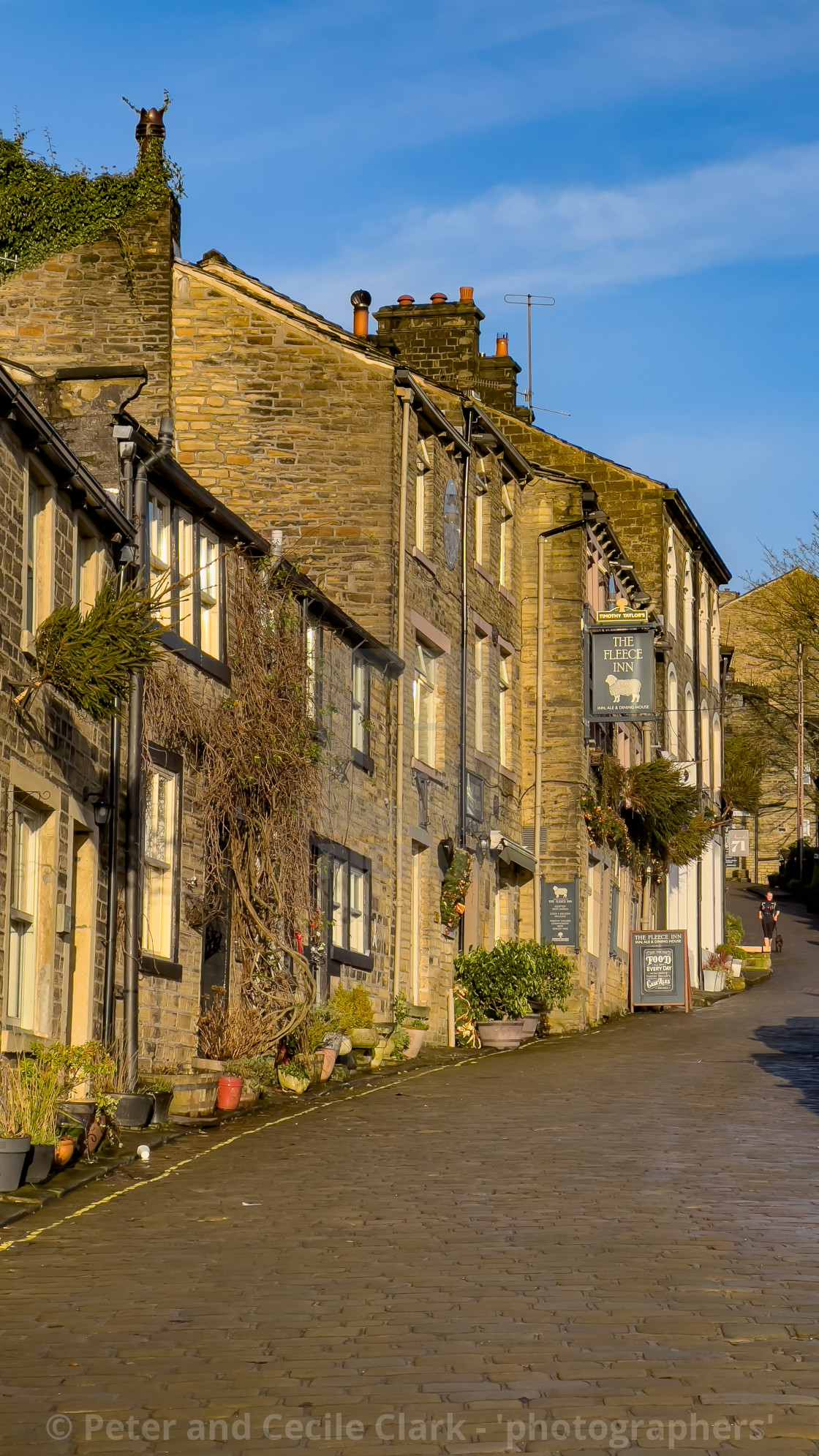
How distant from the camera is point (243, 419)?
85.2 ft

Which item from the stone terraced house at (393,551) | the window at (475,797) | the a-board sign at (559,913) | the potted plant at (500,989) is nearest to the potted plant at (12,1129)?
the stone terraced house at (393,551)

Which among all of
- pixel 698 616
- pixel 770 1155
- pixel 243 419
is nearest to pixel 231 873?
pixel 770 1155

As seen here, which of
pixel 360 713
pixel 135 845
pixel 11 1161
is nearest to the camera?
pixel 11 1161

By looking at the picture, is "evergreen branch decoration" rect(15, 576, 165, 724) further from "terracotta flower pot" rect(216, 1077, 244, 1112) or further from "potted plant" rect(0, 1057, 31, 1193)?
"terracotta flower pot" rect(216, 1077, 244, 1112)

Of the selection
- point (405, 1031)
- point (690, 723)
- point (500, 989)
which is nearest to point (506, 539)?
point (500, 989)

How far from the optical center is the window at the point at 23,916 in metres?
14.3

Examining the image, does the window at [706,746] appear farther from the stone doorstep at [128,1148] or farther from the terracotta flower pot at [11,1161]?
the terracotta flower pot at [11,1161]

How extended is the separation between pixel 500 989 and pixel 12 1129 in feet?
48.6

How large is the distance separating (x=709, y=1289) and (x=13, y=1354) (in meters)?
3.38

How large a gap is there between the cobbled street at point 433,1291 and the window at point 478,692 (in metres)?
12.4

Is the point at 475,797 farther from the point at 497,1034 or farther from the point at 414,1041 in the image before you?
the point at 414,1041

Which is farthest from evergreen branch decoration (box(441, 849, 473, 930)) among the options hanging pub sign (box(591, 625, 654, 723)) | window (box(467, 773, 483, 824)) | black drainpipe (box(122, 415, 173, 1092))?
black drainpipe (box(122, 415, 173, 1092))

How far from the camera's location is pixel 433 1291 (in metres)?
9.40

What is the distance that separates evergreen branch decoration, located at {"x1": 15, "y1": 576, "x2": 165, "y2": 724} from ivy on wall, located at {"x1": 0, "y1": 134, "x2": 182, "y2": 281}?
37.5 ft
